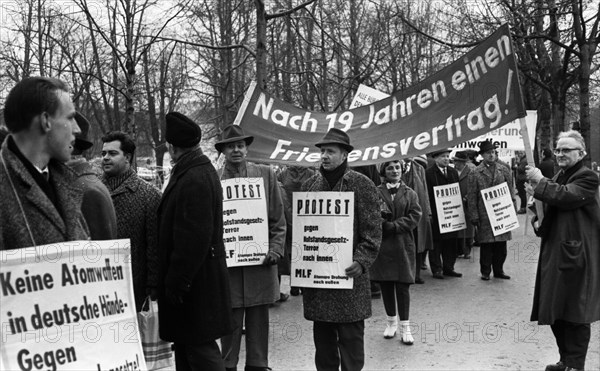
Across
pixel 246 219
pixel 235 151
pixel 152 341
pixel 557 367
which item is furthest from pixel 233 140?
pixel 557 367

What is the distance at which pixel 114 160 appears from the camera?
4.91 metres

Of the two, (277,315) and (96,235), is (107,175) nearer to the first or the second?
(96,235)

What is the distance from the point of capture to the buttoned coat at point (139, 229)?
4.58m

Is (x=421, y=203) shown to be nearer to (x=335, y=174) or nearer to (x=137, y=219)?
(x=335, y=174)

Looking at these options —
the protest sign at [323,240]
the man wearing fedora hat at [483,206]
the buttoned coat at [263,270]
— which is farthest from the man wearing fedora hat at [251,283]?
the man wearing fedora hat at [483,206]

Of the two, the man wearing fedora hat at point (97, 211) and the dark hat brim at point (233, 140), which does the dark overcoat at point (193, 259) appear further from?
the dark hat brim at point (233, 140)

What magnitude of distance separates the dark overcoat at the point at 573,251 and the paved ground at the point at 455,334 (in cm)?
63

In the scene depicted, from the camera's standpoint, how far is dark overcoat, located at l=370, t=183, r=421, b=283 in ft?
21.1

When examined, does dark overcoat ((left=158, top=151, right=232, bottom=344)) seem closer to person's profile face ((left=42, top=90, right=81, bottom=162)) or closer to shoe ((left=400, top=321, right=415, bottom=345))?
person's profile face ((left=42, top=90, right=81, bottom=162))

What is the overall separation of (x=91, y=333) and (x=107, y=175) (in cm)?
260

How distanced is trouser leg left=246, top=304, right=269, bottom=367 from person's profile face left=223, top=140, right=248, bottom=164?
1261mm

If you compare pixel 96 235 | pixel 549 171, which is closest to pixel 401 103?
pixel 96 235

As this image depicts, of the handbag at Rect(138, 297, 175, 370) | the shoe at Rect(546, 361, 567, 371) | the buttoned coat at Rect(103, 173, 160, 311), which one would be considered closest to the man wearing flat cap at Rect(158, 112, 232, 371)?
the handbag at Rect(138, 297, 175, 370)

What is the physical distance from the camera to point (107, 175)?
4922 mm
